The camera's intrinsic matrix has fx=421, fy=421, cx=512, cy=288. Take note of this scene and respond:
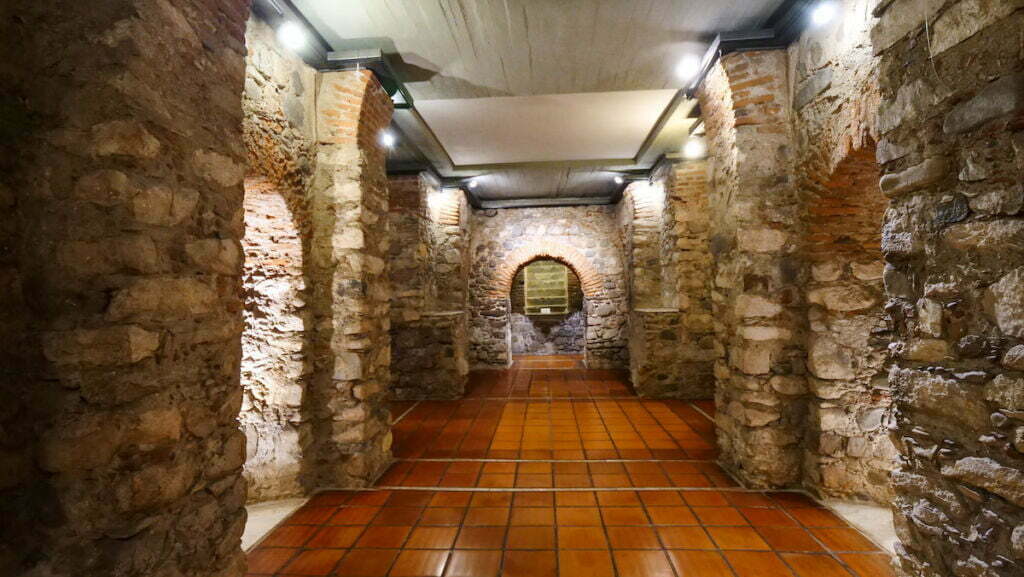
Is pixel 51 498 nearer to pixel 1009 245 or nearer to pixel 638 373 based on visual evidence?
pixel 1009 245

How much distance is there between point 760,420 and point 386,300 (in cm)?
282

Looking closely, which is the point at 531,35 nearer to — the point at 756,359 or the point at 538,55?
the point at 538,55

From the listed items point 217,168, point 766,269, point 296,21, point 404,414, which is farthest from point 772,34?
point 404,414

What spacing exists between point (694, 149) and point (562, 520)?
14.2ft

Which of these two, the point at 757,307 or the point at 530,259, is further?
the point at 530,259

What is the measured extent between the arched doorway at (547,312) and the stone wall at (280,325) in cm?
744

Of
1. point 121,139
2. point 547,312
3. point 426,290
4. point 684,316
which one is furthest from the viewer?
point 547,312

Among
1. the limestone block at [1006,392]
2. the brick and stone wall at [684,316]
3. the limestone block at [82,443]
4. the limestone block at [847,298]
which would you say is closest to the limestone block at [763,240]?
the limestone block at [847,298]

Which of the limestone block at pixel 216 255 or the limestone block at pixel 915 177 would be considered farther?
the limestone block at pixel 216 255

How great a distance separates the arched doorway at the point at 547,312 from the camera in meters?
10.2

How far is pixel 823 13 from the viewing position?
7.86 ft

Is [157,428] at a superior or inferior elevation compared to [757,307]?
inferior

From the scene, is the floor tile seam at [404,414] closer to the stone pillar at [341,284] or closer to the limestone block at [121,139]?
the stone pillar at [341,284]

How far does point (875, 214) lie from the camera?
2.54 meters
